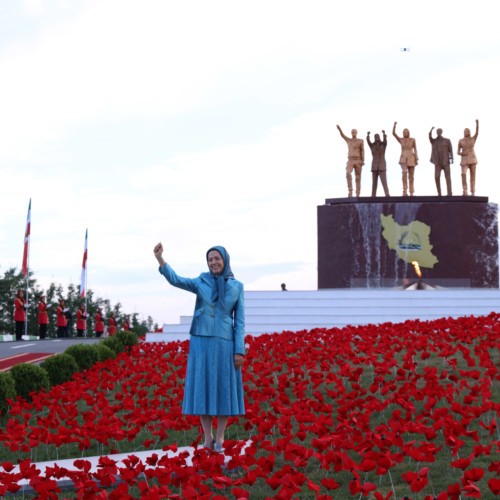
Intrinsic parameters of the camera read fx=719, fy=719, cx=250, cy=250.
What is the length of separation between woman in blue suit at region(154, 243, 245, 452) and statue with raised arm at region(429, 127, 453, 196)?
20.8 m

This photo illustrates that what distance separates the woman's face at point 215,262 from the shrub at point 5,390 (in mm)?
5243

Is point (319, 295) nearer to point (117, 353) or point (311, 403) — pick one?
point (117, 353)

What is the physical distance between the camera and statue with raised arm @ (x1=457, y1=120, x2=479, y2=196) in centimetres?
2598

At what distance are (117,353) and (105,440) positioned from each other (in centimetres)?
917

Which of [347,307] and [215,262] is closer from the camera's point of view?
[215,262]

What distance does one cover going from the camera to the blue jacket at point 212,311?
22.7ft

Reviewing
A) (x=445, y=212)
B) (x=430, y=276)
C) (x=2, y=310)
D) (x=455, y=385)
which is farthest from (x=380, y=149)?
(x=2, y=310)

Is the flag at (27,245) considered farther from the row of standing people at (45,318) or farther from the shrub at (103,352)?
the shrub at (103,352)

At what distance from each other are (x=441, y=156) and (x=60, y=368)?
59.1ft

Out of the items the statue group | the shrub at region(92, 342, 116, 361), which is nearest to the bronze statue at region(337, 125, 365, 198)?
the statue group

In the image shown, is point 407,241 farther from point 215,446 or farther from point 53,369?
point 215,446

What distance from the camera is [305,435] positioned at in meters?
6.01

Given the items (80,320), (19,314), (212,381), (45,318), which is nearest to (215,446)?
(212,381)

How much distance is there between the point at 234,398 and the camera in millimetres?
6914
